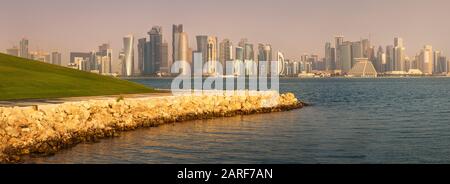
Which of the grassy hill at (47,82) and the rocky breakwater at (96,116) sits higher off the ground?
the grassy hill at (47,82)

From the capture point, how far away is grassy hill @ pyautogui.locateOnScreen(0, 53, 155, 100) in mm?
49781

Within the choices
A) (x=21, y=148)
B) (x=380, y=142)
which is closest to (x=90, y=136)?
(x=21, y=148)

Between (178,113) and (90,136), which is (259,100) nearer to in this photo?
(178,113)

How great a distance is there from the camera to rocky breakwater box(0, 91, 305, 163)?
3219 cm

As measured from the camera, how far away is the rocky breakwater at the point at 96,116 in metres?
32.2

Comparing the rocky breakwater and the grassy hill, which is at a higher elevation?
the grassy hill

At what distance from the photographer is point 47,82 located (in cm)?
5556

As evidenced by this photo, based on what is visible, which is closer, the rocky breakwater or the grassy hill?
the rocky breakwater

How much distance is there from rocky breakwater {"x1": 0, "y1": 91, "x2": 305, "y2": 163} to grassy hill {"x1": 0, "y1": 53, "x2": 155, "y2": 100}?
791cm

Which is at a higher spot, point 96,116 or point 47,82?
point 47,82

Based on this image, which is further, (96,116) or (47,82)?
(47,82)

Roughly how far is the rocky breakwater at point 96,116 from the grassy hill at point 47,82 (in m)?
7.91

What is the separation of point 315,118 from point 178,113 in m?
13.4

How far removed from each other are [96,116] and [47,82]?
16.4m
